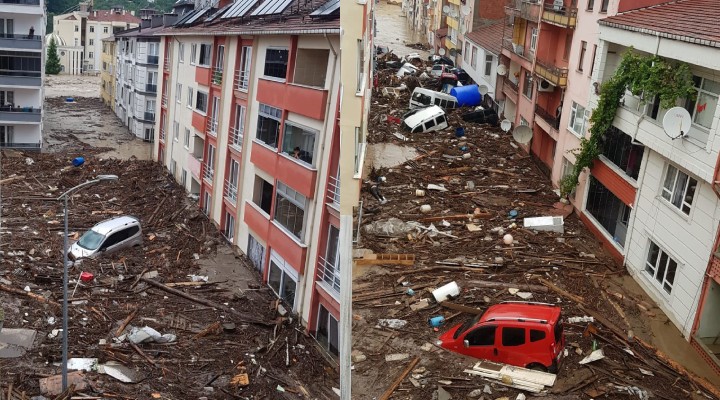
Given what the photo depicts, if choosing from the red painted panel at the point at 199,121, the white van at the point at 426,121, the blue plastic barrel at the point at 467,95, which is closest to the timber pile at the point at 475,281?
the white van at the point at 426,121

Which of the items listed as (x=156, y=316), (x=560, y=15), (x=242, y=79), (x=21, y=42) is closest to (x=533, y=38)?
(x=560, y=15)

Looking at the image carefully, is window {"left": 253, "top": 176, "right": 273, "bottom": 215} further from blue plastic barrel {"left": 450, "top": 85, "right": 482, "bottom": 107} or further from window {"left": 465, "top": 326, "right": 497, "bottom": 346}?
blue plastic barrel {"left": 450, "top": 85, "right": 482, "bottom": 107}

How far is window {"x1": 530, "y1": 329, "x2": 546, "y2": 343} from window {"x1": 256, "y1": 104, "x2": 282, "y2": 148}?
730 centimetres

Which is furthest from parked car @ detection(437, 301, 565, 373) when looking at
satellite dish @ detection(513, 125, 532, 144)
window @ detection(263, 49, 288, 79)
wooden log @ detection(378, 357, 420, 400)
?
satellite dish @ detection(513, 125, 532, 144)

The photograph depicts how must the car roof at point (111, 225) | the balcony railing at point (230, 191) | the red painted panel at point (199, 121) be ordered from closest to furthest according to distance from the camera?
the balcony railing at point (230, 191)
the red painted panel at point (199, 121)
the car roof at point (111, 225)

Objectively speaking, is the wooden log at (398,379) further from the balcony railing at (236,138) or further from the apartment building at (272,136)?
the balcony railing at (236,138)

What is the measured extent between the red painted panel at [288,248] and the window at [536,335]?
19.6ft

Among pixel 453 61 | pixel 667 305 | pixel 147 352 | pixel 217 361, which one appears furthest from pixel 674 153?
pixel 453 61

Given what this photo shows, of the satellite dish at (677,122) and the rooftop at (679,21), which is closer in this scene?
the rooftop at (679,21)

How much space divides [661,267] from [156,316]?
602 inches

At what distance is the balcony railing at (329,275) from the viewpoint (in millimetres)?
10695

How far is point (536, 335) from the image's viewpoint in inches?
642

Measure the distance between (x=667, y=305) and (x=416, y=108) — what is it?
26.6 metres

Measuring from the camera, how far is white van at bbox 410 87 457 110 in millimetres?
45938
